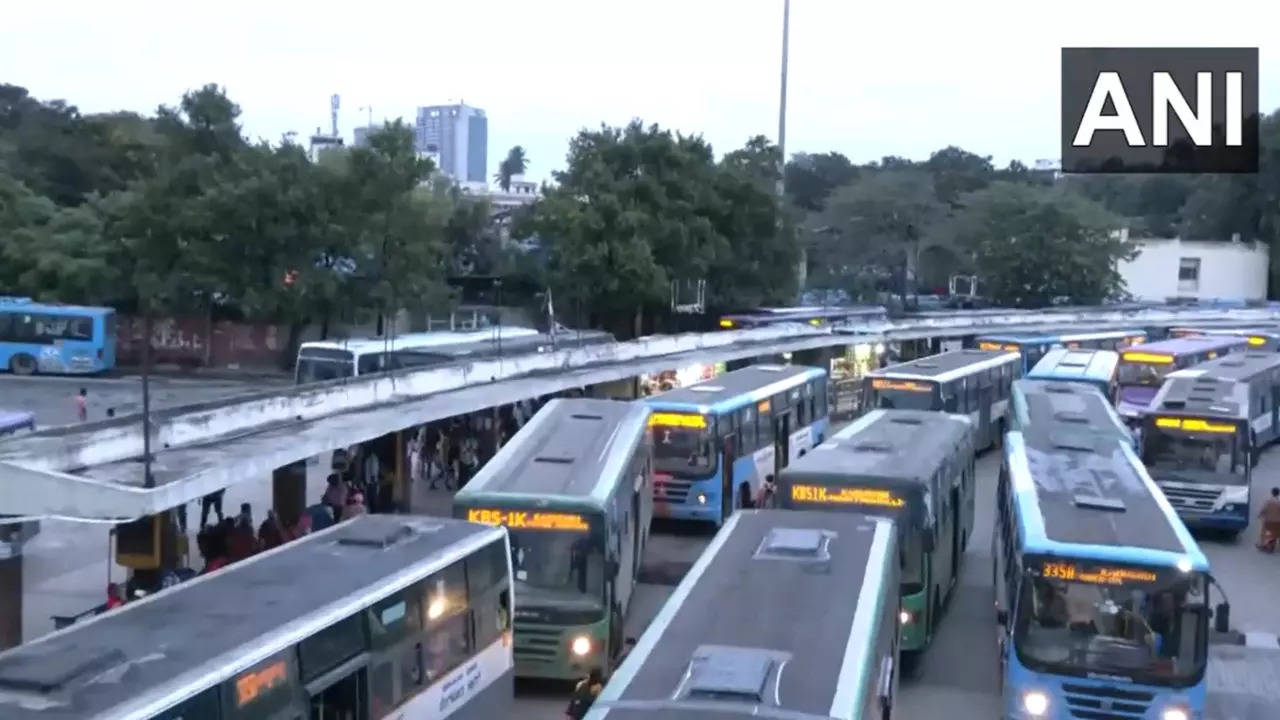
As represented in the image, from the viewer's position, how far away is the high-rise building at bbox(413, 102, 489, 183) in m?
177

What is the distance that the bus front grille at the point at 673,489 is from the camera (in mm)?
17141

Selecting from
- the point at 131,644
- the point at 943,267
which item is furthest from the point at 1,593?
the point at 943,267

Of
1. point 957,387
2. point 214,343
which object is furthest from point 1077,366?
point 214,343

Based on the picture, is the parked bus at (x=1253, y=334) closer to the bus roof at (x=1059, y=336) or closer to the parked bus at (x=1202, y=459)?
the bus roof at (x=1059, y=336)

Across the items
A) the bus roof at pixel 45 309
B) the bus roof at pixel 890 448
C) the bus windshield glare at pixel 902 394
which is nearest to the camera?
the bus roof at pixel 890 448

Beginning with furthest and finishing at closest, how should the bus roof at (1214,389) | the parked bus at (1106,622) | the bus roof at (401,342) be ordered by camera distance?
the bus roof at (401,342)
the bus roof at (1214,389)
the parked bus at (1106,622)

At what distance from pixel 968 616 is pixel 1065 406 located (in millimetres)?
4240

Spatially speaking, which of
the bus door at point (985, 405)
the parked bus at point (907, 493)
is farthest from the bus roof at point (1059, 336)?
the parked bus at point (907, 493)

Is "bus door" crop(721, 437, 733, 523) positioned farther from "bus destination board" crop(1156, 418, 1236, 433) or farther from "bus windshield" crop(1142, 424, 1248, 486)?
"bus destination board" crop(1156, 418, 1236, 433)

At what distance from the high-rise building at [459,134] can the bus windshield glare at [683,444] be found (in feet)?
507

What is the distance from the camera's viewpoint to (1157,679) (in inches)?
365

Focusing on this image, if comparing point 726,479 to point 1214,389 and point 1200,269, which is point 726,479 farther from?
point 1200,269

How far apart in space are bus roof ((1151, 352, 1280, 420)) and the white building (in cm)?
3964

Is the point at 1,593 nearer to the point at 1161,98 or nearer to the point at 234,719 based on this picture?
the point at 234,719
